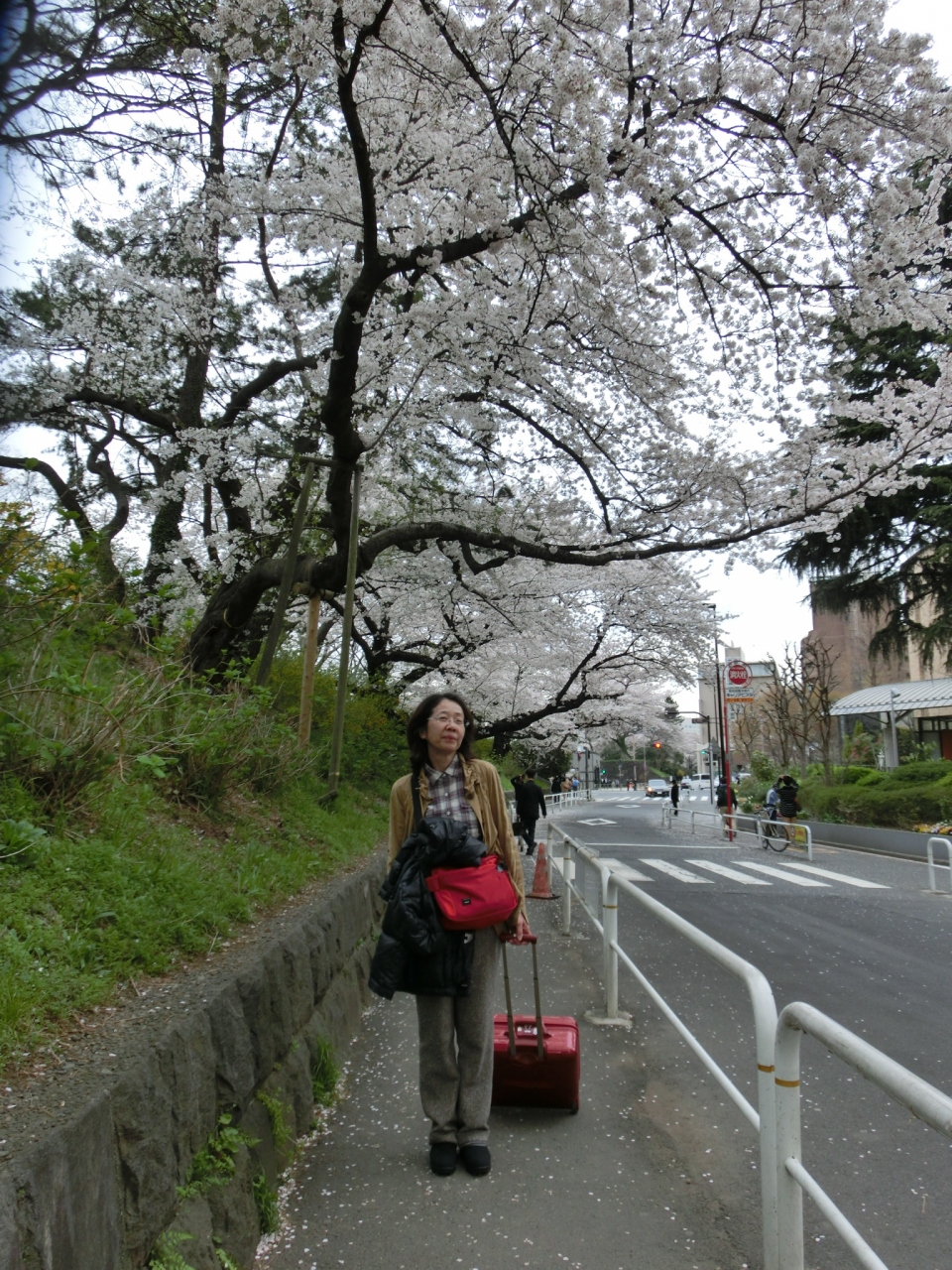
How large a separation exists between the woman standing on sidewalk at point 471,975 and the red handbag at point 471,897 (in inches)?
4.1

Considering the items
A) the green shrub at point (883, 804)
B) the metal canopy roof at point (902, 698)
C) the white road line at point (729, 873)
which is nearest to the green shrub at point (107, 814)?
the white road line at point (729, 873)

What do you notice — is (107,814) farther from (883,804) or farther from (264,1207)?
(883,804)

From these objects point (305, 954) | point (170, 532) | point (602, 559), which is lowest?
point (305, 954)

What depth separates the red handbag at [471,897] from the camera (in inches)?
128

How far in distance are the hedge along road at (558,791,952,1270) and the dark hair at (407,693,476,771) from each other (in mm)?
1862

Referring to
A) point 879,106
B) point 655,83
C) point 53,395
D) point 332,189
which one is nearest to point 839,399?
point 879,106

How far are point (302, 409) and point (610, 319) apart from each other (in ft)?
19.5

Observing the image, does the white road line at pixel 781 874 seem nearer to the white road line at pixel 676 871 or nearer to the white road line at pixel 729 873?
the white road line at pixel 729 873

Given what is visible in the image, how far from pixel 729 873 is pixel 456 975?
12.0 meters

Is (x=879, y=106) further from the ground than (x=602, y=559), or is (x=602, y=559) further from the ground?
(x=879, y=106)

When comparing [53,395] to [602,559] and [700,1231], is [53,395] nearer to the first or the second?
[602,559]

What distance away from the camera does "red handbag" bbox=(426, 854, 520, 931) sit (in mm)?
3246

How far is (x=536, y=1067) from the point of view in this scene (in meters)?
3.84

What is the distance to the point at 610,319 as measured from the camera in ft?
27.4
